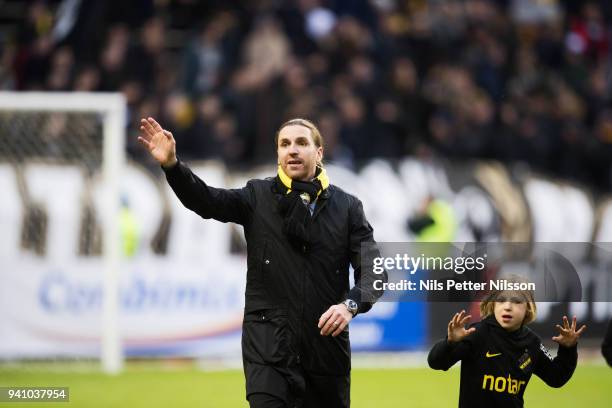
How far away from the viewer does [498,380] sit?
281 inches

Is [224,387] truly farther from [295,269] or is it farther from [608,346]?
[295,269]

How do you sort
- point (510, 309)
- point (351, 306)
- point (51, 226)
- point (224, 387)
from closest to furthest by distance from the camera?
point (351, 306) → point (510, 309) → point (224, 387) → point (51, 226)

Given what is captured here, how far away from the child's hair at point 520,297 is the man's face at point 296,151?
122 cm

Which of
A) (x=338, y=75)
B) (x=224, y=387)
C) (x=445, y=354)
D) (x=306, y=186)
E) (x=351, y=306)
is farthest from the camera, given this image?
(x=338, y=75)

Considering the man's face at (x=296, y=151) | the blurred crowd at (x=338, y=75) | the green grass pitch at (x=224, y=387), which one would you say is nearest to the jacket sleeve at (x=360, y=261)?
the man's face at (x=296, y=151)

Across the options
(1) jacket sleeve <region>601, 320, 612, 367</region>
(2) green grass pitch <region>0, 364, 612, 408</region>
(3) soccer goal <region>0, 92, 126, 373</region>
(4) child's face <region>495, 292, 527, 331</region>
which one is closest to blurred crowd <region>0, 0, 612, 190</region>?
→ (3) soccer goal <region>0, 92, 126, 373</region>

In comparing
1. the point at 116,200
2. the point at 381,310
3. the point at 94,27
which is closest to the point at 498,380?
the point at 116,200


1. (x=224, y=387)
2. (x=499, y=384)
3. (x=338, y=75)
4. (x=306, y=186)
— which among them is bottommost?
(x=499, y=384)

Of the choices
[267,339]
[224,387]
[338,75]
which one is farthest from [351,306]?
[338,75]

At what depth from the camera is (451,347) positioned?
6961 mm

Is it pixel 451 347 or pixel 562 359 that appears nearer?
pixel 451 347

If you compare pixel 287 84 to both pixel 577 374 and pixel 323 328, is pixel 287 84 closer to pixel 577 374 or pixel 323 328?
pixel 577 374

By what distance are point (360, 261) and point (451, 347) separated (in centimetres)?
66

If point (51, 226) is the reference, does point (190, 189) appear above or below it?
below
